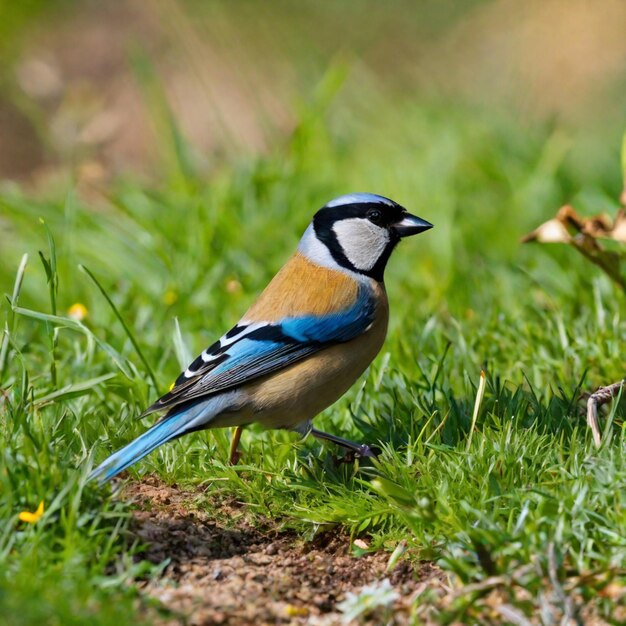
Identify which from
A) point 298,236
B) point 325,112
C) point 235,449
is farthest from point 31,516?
point 325,112

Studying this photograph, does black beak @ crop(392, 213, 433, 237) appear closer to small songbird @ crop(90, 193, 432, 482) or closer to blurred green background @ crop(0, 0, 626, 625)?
small songbird @ crop(90, 193, 432, 482)

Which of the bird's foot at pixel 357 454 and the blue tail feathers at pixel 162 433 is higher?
the blue tail feathers at pixel 162 433

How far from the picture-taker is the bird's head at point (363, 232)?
4.32m

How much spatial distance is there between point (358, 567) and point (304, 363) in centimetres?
90

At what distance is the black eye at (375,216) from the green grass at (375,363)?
60 cm

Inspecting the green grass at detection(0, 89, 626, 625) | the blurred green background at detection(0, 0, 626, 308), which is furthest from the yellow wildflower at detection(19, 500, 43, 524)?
the blurred green background at detection(0, 0, 626, 308)

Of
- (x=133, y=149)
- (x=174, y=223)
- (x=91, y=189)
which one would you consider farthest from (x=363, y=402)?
(x=133, y=149)

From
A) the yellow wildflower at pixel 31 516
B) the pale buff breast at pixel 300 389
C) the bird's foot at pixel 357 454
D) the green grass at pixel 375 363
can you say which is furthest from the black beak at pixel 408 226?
the yellow wildflower at pixel 31 516

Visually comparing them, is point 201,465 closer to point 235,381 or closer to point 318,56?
point 235,381

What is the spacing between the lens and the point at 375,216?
171 inches

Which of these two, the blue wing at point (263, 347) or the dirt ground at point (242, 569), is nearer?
the dirt ground at point (242, 569)

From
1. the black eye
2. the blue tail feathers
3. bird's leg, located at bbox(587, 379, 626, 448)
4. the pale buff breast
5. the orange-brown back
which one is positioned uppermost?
the black eye

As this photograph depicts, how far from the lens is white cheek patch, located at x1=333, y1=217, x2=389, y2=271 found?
14.1 feet

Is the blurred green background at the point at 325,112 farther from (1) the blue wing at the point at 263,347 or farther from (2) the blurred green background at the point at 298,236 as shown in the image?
(1) the blue wing at the point at 263,347
